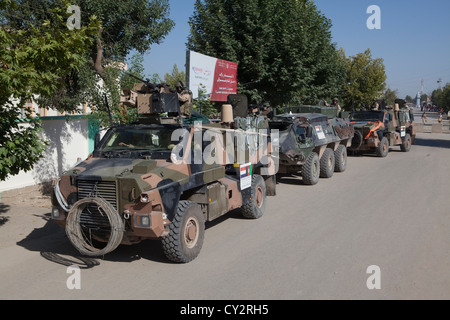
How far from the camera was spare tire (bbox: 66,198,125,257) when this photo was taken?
17.9 feet

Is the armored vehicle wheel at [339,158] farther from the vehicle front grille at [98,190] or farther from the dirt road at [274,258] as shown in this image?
the vehicle front grille at [98,190]

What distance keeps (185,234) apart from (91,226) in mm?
1235

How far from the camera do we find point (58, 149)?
11.3 m

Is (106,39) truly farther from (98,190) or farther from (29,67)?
(98,190)

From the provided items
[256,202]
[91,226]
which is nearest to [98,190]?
[91,226]

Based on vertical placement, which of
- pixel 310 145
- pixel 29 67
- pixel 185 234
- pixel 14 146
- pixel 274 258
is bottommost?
pixel 274 258

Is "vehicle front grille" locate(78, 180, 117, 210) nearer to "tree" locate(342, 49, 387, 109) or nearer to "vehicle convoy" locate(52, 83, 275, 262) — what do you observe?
→ "vehicle convoy" locate(52, 83, 275, 262)

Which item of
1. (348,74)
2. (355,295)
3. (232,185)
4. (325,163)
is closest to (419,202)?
(325,163)

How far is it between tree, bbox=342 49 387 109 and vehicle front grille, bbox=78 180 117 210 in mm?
29185

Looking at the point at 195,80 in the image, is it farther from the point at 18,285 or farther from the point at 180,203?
the point at 18,285

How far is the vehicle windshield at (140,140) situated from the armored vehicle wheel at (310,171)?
5.95 meters

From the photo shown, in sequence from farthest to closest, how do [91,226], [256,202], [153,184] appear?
1. [256,202]
2. [91,226]
3. [153,184]

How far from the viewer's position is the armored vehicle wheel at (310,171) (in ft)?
38.9
